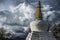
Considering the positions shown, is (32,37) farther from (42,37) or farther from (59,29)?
(59,29)

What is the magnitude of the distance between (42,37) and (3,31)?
8.11 meters

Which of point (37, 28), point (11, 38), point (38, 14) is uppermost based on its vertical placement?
point (38, 14)

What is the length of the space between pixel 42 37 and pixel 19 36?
957cm

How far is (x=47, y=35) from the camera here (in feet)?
24.1

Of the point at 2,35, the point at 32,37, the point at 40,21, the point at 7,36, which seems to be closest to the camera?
the point at 32,37

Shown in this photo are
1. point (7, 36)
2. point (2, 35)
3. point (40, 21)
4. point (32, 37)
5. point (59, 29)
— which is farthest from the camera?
point (59, 29)

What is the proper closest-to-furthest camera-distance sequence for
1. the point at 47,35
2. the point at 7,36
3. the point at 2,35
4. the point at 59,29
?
1. the point at 47,35
2. the point at 2,35
3. the point at 7,36
4. the point at 59,29

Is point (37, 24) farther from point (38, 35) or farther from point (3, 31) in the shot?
point (3, 31)

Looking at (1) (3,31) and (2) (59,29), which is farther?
Answer: (2) (59,29)

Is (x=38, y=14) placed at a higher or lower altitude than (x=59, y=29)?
higher

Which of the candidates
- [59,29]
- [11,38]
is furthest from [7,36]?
[59,29]

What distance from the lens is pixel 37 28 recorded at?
8.87m

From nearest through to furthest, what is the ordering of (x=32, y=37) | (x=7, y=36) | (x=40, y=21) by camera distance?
(x=32, y=37) → (x=40, y=21) → (x=7, y=36)

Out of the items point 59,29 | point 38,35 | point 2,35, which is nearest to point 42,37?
point 38,35
